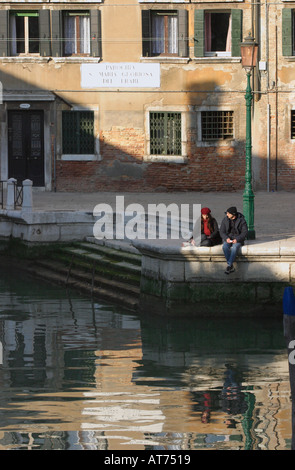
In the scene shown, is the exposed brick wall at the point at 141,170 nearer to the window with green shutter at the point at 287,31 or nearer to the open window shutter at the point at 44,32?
the open window shutter at the point at 44,32

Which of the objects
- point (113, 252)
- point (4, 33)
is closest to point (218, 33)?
point (4, 33)

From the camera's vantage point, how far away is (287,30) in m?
27.5

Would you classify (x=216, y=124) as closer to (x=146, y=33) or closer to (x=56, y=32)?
(x=146, y=33)

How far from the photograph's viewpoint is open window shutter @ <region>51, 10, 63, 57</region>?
91.4ft

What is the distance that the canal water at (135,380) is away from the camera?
33.1ft

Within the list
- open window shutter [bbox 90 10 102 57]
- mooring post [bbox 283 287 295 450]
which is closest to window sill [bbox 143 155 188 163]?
open window shutter [bbox 90 10 102 57]

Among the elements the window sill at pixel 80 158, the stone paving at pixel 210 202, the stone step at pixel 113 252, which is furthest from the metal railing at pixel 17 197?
the window sill at pixel 80 158

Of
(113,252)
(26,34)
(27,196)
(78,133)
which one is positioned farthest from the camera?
(78,133)

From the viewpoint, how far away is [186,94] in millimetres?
28078

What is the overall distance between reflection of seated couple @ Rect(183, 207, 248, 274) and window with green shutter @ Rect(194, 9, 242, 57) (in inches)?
493

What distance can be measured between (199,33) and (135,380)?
1665 centimetres

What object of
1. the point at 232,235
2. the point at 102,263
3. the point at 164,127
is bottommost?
the point at 102,263

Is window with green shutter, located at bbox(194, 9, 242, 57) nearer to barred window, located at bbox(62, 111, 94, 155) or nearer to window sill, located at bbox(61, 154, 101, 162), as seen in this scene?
barred window, located at bbox(62, 111, 94, 155)

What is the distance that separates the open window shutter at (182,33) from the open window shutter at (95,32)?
6.70 ft
